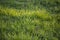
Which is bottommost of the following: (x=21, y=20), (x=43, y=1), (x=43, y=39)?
(x=43, y=39)

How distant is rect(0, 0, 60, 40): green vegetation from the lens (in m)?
5.67

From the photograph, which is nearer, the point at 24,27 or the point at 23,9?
the point at 24,27

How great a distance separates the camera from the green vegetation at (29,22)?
567 centimetres

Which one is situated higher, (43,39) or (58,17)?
(58,17)

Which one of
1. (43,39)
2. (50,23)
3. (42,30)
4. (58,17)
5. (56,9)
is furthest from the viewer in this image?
(56,9)

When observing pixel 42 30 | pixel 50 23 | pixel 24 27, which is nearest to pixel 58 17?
pixel 50 23

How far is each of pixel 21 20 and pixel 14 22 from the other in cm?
34

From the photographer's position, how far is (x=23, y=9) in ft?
23.9

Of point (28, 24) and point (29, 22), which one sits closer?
point (28, 24)

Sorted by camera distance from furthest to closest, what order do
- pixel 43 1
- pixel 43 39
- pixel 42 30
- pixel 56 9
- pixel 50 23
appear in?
pixel 43 1, pixel 56 9, pixel 50 23, pixel 42 30, pixel 43 39

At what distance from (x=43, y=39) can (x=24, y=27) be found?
3.09ft

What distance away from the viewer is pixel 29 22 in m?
6.35

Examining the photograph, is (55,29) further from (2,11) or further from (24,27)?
(2,11)

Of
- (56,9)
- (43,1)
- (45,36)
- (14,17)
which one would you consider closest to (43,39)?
(45,36)
